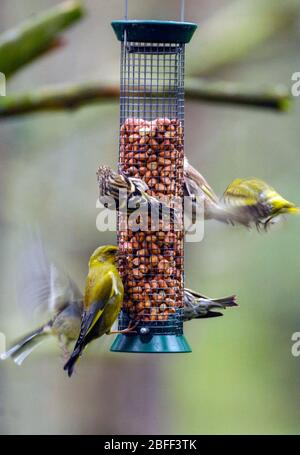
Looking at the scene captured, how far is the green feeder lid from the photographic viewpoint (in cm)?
616

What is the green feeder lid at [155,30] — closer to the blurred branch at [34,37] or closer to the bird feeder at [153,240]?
the bird feeder at [153,240]

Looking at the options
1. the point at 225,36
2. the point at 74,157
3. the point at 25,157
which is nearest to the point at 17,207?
the point at 25,157

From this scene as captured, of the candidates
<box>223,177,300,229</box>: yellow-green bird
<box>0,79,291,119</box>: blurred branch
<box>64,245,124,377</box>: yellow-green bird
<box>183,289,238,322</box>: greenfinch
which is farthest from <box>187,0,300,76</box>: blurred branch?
<box>64,245,124,377</box>: yellow-green bird

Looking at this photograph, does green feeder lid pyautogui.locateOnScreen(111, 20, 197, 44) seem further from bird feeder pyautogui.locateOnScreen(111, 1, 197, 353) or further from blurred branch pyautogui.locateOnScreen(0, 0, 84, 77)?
blurred branch pyautogui.locateOnScreen(0, 0, 84, 77)

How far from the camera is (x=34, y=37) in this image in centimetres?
710

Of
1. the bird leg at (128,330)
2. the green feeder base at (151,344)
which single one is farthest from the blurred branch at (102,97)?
the green feeder base at (151,344)

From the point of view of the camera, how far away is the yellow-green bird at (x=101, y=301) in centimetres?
624

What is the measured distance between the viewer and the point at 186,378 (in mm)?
12641

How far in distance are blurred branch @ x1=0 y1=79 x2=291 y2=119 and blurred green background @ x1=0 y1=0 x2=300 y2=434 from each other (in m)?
0.59

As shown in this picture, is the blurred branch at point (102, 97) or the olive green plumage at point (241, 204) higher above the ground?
the blurred branch at point (102, 97)

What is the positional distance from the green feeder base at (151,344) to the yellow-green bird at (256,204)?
90 cm

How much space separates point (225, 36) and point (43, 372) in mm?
4213

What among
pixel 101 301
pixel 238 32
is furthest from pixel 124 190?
pixel 238 32

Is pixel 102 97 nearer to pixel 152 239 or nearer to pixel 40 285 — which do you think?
pixel 152 239
